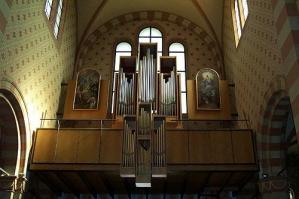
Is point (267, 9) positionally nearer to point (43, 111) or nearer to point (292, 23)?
point (292, 23)

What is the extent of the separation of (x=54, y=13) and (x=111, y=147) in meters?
5.74

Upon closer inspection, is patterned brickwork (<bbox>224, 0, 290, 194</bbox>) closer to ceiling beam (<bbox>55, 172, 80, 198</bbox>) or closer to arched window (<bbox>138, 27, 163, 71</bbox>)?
arched window (<bbox>138, 27, 163, 71</bbox>)

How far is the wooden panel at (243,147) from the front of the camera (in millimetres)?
12969

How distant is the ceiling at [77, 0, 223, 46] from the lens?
61.4 ft

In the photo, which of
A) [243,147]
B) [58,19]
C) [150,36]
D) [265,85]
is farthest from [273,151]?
[58,19]

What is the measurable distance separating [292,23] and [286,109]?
4.23 meters

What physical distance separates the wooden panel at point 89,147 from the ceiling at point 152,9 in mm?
7244

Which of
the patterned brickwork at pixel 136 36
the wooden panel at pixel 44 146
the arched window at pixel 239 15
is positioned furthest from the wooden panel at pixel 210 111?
the wooden panel at pixel 44 146

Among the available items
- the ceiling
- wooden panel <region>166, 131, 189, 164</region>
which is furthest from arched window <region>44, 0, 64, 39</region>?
wooden panel <region>166, 131, 189, 164</region>

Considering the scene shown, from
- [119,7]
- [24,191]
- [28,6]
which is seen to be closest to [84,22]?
[119,7]

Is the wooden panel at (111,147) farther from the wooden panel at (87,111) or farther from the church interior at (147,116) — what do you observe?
the wooden panel at (87,111)

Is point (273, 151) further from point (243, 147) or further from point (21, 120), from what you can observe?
point (21, 120)

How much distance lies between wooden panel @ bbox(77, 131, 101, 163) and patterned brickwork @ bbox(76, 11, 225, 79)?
17.6 ft

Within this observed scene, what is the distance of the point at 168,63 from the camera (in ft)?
54.5
